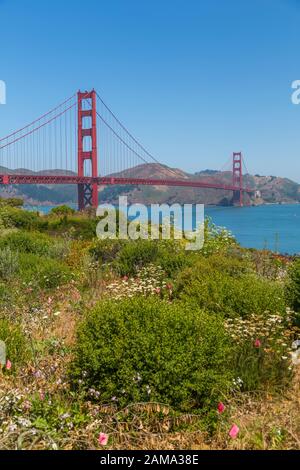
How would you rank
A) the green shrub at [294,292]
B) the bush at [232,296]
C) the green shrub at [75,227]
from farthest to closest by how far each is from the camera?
the green shrub at [75,227] → the green shrub at [294,292] → the bush at [232,296]

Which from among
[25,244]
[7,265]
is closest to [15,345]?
[7,265]

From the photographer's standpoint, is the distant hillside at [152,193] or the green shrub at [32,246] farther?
the distant hillside at [152,193]

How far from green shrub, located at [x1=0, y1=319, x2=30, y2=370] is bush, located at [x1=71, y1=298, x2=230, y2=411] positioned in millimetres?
696

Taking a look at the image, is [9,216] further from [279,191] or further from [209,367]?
[279,191]

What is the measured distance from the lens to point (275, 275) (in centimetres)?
748

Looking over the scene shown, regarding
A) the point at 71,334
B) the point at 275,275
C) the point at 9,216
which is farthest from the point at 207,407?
the point at 9,216

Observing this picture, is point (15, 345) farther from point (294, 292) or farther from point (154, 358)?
point (294, 292)

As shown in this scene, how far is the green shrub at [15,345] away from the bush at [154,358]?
2.28 ft

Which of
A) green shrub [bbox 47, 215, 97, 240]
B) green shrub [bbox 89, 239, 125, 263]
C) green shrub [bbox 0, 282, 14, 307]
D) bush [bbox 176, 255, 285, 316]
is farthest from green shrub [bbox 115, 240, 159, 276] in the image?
green shrub [bbox 47, 215, 97, 240]

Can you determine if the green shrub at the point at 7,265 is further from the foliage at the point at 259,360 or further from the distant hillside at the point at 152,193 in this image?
the distant hillside at the point at 152,193

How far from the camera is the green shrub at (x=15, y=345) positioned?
11.9 ft

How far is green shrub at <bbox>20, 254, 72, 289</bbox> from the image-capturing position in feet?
21.2

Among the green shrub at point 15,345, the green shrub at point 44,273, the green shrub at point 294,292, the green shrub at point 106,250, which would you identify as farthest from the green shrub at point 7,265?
the green shrub at point 294,292

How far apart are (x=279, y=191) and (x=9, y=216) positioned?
423 ft
